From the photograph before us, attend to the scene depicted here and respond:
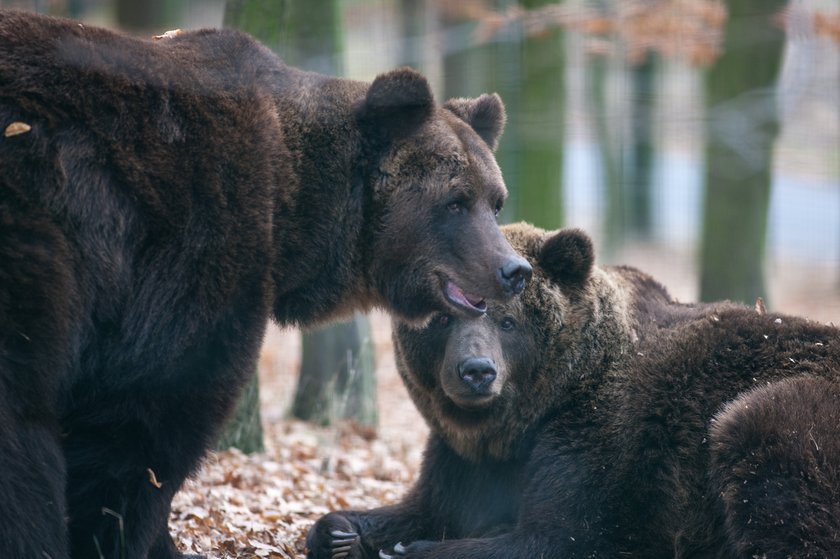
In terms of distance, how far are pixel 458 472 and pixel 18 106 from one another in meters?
3.32

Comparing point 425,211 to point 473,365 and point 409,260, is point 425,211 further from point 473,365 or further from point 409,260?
point 473,365

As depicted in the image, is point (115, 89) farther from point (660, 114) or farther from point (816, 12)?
point (660, 114)

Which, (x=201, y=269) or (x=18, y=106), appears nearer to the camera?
(x=18, y=106)

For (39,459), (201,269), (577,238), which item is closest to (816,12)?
(577,238)

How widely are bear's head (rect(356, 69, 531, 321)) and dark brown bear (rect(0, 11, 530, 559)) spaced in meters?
0.01

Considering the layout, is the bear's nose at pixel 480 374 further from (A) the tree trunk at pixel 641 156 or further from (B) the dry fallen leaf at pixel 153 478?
(A) the tree trunk at pixel 641 156

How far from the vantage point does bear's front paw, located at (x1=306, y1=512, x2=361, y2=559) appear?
5.84 m

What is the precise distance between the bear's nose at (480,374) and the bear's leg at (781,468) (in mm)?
1213

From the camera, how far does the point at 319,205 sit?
16.8ft

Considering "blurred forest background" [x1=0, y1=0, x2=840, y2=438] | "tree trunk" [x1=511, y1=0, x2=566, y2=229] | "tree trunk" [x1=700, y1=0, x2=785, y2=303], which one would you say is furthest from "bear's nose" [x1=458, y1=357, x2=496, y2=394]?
"tree trunk" [x1=700, y1=0, x2=785, y2=303]

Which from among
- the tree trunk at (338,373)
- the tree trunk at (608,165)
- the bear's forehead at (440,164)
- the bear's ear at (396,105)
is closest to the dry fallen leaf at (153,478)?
the bear's forehead at (440,164)

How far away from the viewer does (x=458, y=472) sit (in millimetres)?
6105

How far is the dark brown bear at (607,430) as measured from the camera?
5023 mm

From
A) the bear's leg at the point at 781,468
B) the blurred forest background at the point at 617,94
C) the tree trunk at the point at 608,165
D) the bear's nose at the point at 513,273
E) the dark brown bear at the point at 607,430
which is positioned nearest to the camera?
the bear's leg at the point at 781,468
